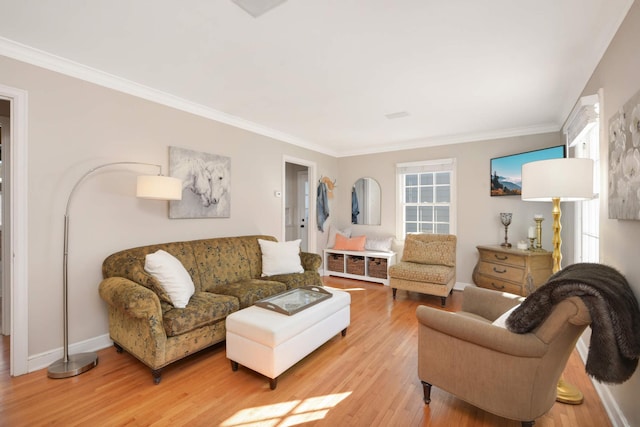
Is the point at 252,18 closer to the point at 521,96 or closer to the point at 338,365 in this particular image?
the point at 338,365

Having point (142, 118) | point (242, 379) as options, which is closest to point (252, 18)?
point (142, 118)

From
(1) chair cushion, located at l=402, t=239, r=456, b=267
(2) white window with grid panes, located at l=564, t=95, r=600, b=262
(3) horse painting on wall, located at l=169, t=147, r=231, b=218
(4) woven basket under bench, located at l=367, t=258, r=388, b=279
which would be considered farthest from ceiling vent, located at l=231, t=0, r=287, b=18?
(4) woven basket under bench, located at l=367, t=258, r=388, b=279

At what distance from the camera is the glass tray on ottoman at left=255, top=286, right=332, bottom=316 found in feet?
7.60

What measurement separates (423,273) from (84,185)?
376 centimetres

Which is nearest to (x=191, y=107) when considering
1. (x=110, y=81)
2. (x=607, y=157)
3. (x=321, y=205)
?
(x=110, y=81)

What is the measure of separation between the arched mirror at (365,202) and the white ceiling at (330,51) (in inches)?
81.9

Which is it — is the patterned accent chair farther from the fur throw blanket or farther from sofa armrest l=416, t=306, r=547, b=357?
the fur throw blanket

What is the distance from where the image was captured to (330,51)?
87.4 inches

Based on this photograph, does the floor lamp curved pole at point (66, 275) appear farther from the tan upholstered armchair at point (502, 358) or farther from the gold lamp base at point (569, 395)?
the gold lamp base at point (569, 395)

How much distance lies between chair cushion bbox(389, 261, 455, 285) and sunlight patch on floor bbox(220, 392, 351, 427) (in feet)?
7.38

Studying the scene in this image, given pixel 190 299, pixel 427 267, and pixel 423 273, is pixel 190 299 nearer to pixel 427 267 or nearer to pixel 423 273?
pixel 423 273

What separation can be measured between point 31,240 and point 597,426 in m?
3.97

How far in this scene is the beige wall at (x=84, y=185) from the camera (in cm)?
228

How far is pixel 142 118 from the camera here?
9.51 ft
